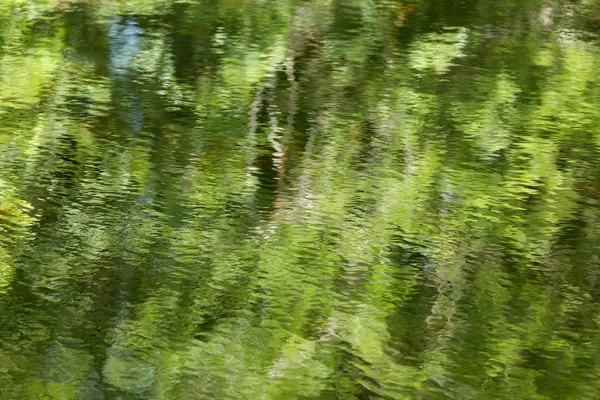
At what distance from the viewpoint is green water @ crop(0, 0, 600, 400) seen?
1518mm

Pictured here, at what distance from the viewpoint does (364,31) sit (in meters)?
3.66

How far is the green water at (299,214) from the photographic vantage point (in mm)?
1518

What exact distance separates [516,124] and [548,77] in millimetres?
473

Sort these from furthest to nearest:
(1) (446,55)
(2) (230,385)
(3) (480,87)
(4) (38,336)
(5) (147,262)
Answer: (1) (446,55), (3) (480,87), (5) (147,262), (4) (38,336), (2) (230,385)

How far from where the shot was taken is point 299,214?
6.77ft

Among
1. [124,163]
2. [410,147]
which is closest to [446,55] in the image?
[410,147]

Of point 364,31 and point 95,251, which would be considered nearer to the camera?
point 95,251

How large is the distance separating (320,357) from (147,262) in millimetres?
491

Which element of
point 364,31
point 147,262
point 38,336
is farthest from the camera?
point 364,31

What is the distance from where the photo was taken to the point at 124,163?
7.70 ft

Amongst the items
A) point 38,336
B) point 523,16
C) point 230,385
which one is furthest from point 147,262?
point 523,16

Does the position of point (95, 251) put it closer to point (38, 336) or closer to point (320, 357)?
point (38, 336)

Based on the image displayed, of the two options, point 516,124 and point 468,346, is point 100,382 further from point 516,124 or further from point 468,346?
point 516,124

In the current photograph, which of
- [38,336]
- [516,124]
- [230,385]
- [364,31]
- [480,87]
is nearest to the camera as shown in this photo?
[230,385]
